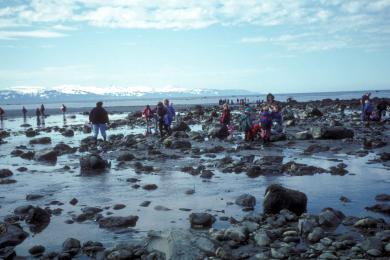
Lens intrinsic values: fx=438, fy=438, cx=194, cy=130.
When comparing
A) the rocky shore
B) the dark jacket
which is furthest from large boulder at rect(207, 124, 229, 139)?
the dark jacket

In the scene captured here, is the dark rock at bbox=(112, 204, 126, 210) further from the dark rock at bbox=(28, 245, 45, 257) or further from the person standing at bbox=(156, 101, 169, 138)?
the person standing at bbox=(156, 101, 169, 138)

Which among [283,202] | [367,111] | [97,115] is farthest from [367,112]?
[283,202]

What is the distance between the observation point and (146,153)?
2102 cm

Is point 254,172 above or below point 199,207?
above

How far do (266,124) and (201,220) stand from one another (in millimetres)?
14400

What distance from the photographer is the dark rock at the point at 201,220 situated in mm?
9086

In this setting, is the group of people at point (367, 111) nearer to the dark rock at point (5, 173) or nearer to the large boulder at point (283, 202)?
the large boulder at point (283, 202)

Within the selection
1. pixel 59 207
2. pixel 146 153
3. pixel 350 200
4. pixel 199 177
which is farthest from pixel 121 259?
pixel 146 153

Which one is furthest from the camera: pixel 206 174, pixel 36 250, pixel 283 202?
pixel 206 174

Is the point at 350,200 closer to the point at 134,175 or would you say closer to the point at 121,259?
the point at 121,259

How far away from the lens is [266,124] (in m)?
22.9

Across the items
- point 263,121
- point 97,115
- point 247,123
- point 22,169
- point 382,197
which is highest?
point 97,115

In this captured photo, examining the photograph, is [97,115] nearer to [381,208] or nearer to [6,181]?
[6,181]

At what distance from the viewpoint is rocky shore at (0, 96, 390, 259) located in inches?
292
